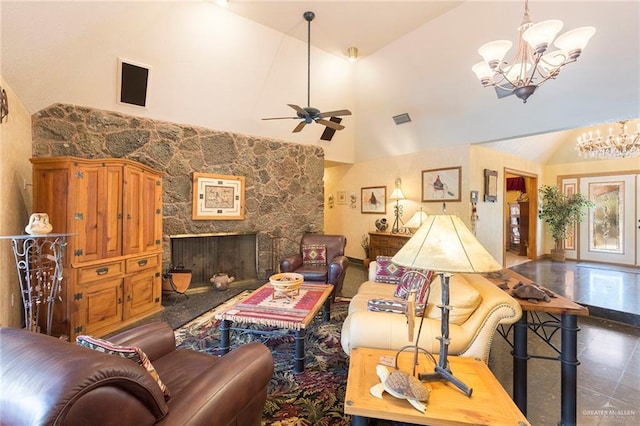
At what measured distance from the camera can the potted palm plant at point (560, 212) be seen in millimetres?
6273

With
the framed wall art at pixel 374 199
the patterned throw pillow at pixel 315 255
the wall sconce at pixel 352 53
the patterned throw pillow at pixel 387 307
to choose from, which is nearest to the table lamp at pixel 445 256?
the patterned throw pillow at pixel 387 307

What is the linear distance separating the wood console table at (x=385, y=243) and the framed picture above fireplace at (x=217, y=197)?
2769 millimetres

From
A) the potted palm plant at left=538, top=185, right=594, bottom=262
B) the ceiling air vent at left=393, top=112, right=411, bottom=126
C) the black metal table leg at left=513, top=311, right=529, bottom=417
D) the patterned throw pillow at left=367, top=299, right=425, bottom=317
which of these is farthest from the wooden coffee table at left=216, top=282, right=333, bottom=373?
the potted palm plant at left=538, top=185, right=594, bottom=262

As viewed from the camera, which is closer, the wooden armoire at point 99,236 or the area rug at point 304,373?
the area rug at point 304,373

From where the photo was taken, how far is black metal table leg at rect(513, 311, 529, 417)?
1.71 meters

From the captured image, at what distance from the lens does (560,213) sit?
20.8 ft

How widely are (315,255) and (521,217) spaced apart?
633 cm

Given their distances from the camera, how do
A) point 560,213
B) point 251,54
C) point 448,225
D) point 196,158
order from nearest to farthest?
point 448,225 → point 251,54 → point 196,158 → point 560,213

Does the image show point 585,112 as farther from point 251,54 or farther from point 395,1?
point 251,54

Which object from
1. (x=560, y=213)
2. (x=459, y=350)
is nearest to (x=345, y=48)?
(x=459, y=350)

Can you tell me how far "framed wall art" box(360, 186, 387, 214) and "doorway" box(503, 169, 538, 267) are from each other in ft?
9.29

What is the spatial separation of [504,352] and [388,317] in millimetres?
1573

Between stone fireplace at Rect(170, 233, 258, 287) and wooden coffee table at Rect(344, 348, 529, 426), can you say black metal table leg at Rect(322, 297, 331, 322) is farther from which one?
stone fireplace at Rect(170, 233, 258, 287)

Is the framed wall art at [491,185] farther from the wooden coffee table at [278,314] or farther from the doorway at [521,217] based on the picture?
the wooden coffee table at [278,314]
